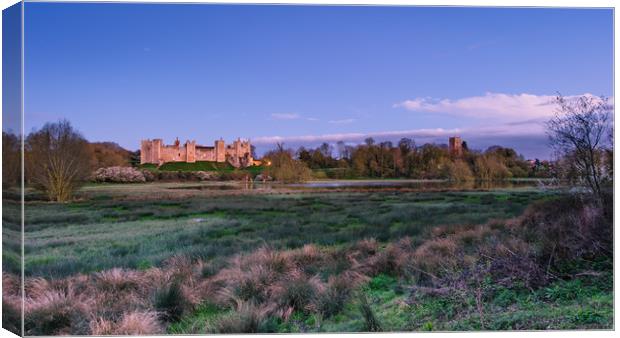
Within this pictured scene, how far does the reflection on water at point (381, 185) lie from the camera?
315 inches

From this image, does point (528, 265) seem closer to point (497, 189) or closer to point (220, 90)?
point (497, 189)

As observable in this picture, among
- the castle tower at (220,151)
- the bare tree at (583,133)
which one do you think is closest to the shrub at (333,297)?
the castle tower at (220,151)

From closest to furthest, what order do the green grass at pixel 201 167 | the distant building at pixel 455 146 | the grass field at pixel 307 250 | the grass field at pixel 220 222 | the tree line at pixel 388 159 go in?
the grass field at pixel 307 250, the tree line at pixel 388 159, the grass field at pixel 220 222, the green grass at pixel 201 167, the distant building at pixel 455 146

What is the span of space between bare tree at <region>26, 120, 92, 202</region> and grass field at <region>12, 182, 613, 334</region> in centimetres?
18

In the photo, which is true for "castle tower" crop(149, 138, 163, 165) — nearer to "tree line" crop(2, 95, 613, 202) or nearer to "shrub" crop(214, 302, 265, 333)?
"tree line" crop(2, 95, 613, 202)

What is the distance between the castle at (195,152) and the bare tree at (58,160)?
71 centimetres

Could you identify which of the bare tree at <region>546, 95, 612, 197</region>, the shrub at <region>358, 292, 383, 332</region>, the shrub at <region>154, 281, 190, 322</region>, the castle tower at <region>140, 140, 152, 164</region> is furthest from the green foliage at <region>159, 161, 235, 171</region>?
the bare tree at <region>546, 95, 612, 197</region>

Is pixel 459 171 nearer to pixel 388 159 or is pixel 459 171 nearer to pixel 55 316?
pixel 388 159

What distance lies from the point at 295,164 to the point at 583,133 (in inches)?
144

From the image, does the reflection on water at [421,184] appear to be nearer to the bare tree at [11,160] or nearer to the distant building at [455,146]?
the distant building at [455,146]

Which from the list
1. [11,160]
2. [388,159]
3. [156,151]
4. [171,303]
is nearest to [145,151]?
[156,151]

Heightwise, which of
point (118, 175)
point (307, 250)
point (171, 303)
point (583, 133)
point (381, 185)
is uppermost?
point (583, 133)

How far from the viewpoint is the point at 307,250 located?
7.59 meters

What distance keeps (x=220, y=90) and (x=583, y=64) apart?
4.52 m
